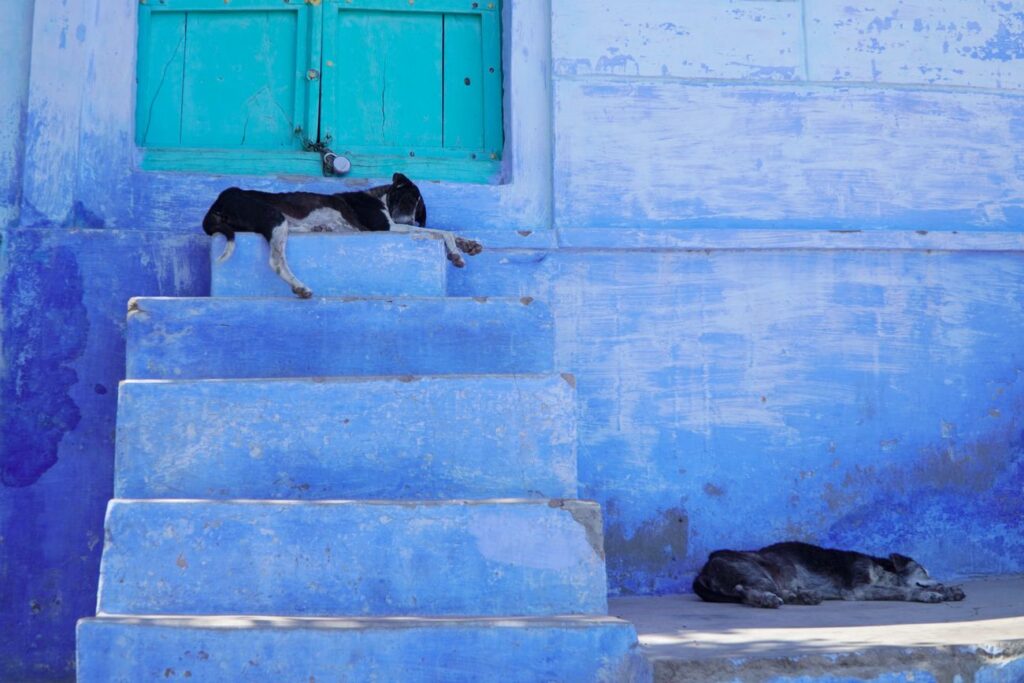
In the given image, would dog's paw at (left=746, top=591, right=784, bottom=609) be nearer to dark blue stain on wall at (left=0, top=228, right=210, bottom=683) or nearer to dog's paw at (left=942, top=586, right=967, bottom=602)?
dog's paw at (left=942, top=586, right=967, bottom=602)

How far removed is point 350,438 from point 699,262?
256 cm

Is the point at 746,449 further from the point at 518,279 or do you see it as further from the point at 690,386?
the point at 518,279

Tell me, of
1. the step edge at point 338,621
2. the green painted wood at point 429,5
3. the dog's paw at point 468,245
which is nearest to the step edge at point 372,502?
the step edge at point 338,621

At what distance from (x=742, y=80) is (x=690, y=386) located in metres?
1.67

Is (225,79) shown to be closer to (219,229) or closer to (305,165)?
(305,165)

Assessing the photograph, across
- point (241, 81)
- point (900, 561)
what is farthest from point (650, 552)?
point (241, 81)

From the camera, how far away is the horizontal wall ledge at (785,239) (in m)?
5.71

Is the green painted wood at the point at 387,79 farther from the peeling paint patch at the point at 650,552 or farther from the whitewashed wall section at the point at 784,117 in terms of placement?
the peeling paint patch at the point at 650,552

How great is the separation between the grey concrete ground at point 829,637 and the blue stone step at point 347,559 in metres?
0.46

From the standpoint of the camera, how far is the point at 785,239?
5828 mm

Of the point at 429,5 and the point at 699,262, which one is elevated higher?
the point at 429,5

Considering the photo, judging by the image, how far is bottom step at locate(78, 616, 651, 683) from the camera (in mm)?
3334

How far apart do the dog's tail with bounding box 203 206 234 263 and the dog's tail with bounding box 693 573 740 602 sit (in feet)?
8.55

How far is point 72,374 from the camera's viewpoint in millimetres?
5328
